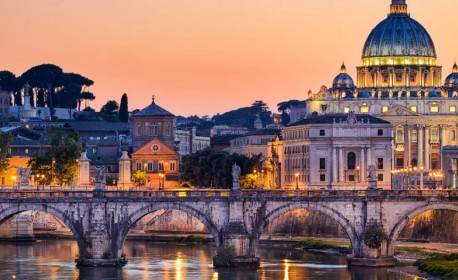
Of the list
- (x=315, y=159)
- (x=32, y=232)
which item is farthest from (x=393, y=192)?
(x=315, y=159)

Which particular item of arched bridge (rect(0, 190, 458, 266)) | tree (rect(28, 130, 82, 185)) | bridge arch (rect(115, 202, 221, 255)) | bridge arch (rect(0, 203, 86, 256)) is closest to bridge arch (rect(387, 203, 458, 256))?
arched bridge (rect(0, 190, 458, 266))

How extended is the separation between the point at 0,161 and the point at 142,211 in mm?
53982

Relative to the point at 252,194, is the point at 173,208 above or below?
below

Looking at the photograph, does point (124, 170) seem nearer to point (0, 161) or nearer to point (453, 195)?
point (0, 161)

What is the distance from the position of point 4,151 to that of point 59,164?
9.33 meters

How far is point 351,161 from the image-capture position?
186 m

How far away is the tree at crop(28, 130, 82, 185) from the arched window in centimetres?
3432

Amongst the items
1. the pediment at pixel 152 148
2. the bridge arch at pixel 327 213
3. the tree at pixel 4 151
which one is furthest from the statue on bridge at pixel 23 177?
the pediment at pixel 152 148

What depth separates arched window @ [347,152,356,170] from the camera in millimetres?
185125

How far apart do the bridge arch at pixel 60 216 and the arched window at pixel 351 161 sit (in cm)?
7852

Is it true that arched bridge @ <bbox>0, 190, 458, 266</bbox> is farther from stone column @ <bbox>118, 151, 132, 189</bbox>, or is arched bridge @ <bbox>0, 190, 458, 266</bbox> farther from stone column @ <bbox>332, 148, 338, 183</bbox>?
stone column @ <bbox>332, 148, 338, 183</bbox>

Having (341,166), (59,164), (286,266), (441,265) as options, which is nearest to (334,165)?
(341,166)

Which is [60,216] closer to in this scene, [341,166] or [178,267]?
[178,267]

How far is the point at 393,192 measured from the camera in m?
110
